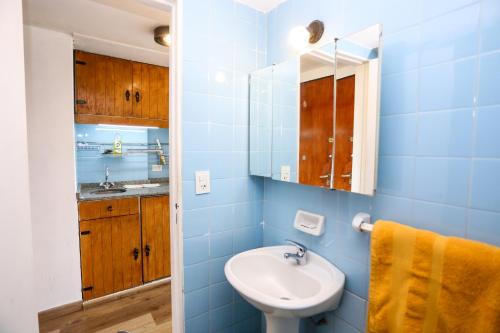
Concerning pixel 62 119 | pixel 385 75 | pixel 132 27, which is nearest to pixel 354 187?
pixel 385 75

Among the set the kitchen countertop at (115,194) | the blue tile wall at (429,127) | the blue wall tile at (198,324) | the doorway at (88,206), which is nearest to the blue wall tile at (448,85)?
the blue tile wall at (429,127)

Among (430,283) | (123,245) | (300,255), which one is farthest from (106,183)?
(430,283)

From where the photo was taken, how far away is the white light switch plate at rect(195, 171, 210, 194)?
126cm

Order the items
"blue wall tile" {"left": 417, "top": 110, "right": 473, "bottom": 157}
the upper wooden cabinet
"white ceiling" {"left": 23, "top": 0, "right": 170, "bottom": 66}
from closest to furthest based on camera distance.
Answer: "blue wall tile" {"left": 417, "top": 110, "right": 473, "bottom": 157} < "white ceiling" {"left": 23, "top": 0, "right": 170, "bottom": 66} < the upper wooden cabinet

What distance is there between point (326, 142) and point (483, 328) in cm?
75

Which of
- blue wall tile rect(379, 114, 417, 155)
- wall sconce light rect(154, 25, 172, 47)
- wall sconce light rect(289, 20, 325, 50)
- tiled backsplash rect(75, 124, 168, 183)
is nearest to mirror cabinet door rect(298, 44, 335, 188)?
wall sconce light rect(289, 20, 325, 50)

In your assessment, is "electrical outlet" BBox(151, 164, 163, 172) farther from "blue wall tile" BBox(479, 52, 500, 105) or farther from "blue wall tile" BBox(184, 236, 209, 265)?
"blue wall tile" BBox(479, 52, 500, 105)

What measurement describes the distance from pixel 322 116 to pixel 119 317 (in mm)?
2164

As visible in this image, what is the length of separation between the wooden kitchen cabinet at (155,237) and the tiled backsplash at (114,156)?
60 centimetres

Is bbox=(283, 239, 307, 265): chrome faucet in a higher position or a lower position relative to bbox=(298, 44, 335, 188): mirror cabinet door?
lower

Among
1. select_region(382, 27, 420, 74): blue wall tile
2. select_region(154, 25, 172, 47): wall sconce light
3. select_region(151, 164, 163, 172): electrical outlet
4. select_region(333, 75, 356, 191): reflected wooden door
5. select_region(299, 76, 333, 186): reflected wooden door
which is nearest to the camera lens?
select_region(382, 27, 420, 74): blue wall tile

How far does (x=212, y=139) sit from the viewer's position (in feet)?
4.26

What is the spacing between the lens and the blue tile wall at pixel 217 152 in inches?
48.5

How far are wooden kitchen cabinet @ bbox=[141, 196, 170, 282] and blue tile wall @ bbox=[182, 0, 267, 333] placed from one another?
1301 mm
